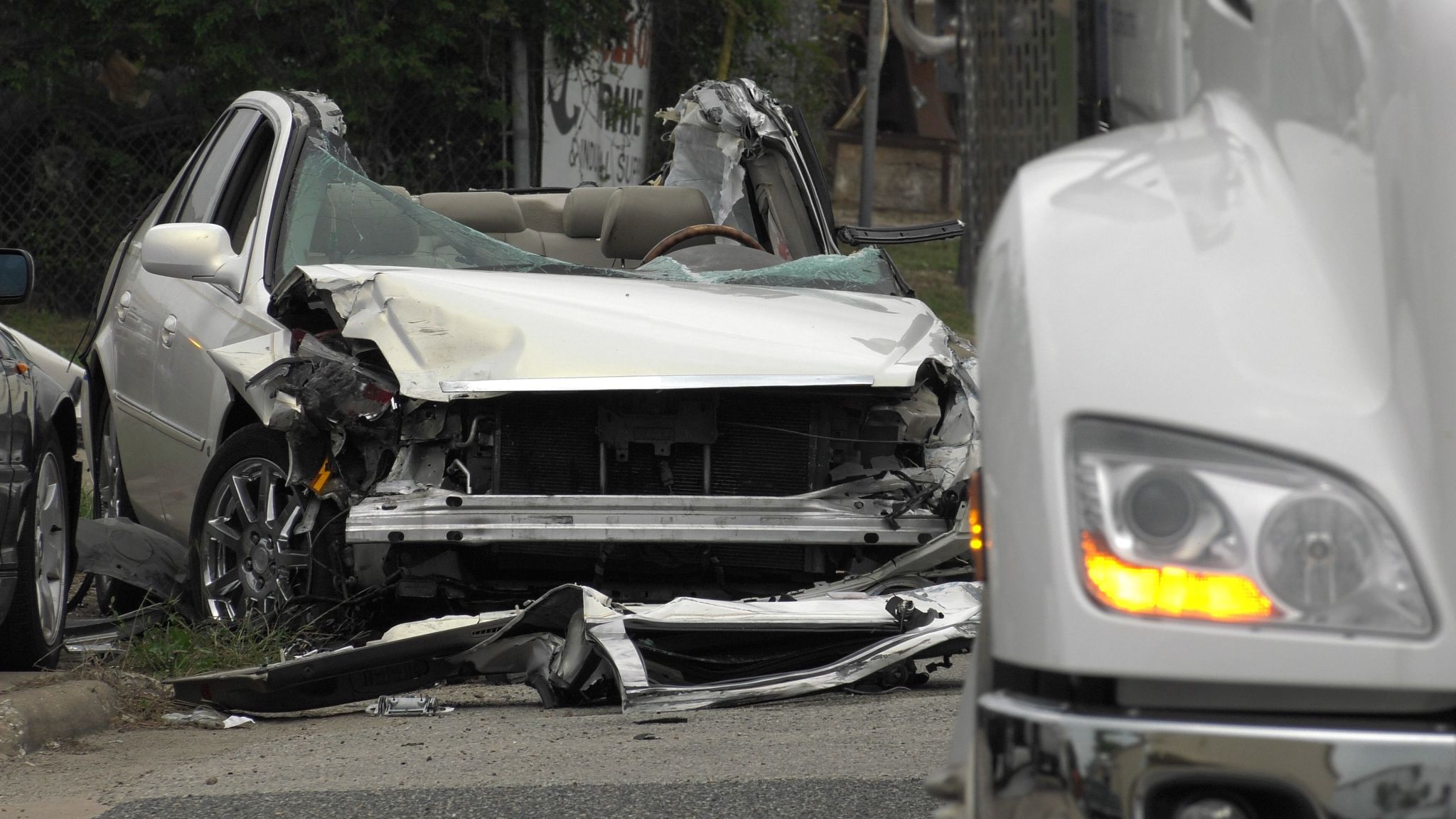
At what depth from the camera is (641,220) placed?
6.17 m

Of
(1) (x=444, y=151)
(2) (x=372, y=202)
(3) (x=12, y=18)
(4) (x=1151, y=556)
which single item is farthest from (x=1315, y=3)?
(3) (x=12, y=18)

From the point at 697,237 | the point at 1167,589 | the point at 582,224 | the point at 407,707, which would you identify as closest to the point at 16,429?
the point at 407,707

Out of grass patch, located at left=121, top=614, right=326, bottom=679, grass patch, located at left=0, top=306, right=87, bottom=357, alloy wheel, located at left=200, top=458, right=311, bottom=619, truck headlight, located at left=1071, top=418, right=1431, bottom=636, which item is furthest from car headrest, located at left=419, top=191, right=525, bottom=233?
grass patch, located at left=0, top=306, right=87, bottom=357

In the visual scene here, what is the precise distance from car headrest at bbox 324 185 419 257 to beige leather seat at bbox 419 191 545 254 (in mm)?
727

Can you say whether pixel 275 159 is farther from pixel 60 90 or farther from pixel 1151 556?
pixel 60 90

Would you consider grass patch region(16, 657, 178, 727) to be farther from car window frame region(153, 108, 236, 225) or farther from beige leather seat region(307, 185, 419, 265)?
car window frame region(153, 108, 236, 225)

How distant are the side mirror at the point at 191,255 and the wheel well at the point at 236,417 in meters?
0.38

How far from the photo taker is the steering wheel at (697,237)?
19.6ft

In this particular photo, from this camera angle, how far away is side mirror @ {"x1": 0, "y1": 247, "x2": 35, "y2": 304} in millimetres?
4973

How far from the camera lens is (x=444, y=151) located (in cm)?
1309

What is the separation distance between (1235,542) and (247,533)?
12.9 ft

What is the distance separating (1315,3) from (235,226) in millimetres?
4861

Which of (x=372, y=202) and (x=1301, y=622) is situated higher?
(x=372, y=202)

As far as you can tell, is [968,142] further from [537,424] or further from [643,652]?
[537,424]
